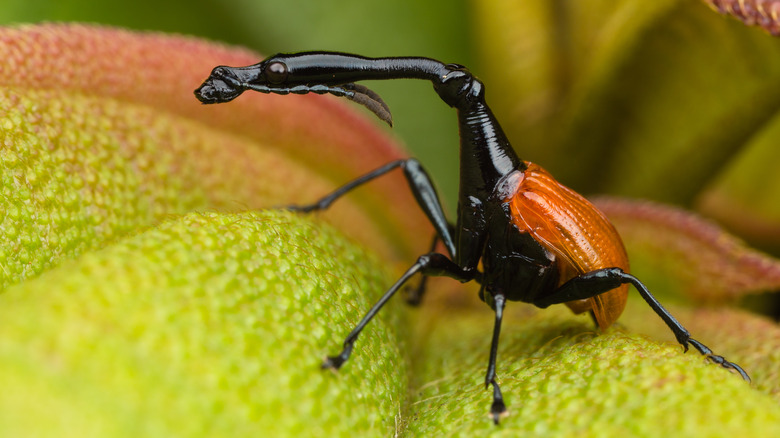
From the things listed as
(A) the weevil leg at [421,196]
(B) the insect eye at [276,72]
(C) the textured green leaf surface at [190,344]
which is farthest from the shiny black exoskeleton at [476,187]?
(C) the textured green leaf surface at [190,344]

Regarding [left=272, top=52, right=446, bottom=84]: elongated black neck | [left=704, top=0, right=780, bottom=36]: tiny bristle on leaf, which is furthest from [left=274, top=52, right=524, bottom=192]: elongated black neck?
[left=704, top=0, right=780, bottom=36]: tiny bristle on leaf

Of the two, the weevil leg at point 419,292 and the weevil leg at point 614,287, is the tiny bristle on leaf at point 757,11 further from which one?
the weevil leg at point 419,292

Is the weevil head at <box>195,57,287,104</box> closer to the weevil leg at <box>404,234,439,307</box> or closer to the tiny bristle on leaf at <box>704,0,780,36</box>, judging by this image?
the weevil leg at <box>404,234,439,307</box>

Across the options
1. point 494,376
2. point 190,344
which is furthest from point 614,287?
point 190,344

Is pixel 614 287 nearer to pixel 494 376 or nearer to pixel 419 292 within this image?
pixel 494 376

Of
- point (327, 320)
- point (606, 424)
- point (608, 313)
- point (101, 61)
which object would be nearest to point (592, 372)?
point (606, 424)
